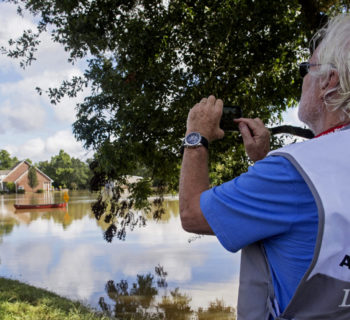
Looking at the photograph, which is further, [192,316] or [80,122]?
[192,316]

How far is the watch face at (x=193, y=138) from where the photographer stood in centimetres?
127

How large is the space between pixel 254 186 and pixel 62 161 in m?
62.8

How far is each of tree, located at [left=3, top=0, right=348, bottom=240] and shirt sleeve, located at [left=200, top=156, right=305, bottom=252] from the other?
12.4 feet

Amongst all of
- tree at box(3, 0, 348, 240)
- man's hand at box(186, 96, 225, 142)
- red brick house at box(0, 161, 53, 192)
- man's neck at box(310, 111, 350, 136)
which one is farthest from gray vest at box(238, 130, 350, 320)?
red brick house at box(0, 161, 53, 192)

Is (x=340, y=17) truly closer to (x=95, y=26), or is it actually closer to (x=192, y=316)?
(x=95, y=26)

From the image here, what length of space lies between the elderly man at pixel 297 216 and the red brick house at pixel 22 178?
66.9 meters

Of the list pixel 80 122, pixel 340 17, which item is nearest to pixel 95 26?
pixel 80 122

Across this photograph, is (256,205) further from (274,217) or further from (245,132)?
(245,132)

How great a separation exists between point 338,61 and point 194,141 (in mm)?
493

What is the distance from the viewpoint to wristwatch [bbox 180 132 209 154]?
126cm

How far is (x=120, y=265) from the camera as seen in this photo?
49.2 ft

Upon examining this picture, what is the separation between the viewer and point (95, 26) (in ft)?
17.0

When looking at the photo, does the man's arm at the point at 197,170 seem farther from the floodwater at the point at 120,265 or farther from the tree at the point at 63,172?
the tree at the point at 63,172

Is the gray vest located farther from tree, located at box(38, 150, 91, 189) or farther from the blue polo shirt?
tree, located at box(38, 150, 91, 189)
